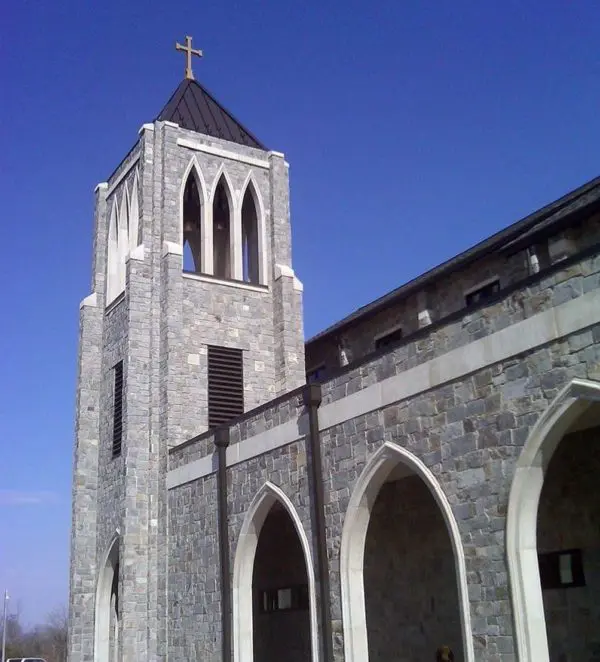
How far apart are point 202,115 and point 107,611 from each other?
1245 centimetres

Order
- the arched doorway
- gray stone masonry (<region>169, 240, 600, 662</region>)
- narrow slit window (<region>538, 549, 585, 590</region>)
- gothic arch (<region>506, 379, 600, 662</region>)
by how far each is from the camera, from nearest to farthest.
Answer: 1. gothic arch (<region>506, 379, 600, 662</region>)
2. gray stone masonry (<region>169, 240, 600, 662</region>)
3. narrow slit window (<region>538, 549, 585, 590</region>)
4. the arched doorway

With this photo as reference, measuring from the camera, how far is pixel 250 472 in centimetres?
1484

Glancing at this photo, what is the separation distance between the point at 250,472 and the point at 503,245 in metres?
6.05

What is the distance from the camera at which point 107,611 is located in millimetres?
18844

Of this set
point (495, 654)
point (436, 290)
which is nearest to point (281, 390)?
point (436, 290)

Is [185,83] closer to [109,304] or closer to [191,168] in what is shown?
[191,168]

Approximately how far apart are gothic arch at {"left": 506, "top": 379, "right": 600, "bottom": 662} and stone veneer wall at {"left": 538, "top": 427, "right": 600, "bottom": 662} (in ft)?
8.27

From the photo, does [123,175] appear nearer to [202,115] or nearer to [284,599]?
[202,115]

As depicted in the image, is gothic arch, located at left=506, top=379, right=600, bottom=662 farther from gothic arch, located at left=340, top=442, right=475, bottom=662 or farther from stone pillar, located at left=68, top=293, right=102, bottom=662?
stone pillar, located at left=68, top=293, right=102, bottom=662

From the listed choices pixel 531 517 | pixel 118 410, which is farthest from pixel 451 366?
pixel 118 410

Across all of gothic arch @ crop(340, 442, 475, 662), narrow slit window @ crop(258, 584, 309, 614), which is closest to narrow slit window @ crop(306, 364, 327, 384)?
narrow slit window @ crop(258, 584, 309, 614)

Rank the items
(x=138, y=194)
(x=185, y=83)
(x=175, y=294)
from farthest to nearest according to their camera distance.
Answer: (x=185, y=83), (x=138, y=194), (x=175, y=294)

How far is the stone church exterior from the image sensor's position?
961 cm

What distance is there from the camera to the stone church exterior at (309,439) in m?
9.61
